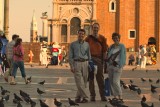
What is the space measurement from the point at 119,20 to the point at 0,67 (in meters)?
52.2

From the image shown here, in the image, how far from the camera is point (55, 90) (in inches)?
708

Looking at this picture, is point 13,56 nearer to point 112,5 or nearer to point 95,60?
point 95,60

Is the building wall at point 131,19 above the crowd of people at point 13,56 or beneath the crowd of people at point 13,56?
above

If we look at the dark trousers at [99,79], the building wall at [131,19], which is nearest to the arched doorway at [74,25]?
the building wall at [131,19]

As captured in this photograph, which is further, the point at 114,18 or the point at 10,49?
the point at 114,18

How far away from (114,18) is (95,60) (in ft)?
200

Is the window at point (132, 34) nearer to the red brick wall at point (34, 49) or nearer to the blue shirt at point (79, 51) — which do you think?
the red brick wall at point (34, 49)

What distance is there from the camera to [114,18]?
247ft

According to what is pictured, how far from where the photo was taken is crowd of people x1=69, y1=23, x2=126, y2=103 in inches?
559

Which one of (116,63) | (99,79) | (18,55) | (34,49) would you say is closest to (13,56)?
(18,55)

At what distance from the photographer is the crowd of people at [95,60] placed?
14.2m

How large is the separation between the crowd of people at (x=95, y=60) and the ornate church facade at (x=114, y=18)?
2358 inches

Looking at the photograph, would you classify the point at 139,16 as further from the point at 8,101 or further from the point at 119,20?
the point at 8,101

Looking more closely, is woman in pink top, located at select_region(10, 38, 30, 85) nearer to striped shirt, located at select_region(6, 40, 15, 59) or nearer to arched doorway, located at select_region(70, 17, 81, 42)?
striped shirt, located at select_region(6, 40, 15, 59)
